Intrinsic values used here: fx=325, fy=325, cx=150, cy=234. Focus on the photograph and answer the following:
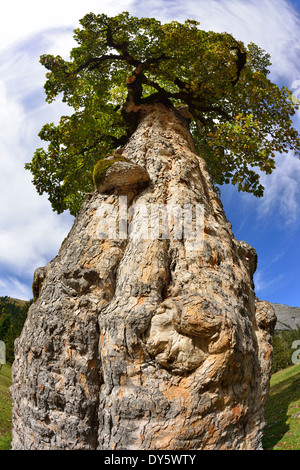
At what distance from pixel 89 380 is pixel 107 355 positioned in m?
0.64

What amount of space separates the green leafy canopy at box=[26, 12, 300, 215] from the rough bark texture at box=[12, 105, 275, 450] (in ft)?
17.3

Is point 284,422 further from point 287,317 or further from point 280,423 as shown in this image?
point 287,317

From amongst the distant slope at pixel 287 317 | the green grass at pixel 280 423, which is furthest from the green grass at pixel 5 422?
the distant slope at pixel 287 317

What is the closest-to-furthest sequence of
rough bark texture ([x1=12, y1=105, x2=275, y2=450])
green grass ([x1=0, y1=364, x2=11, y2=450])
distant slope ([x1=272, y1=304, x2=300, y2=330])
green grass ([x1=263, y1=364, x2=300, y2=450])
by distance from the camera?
rough bark texture ([x1=12, y1=105, x2=275, y2=450]), green grass ([x1=263, y1=364, x2=300, y2=450]), green grass ([x1=0, y1=364, x2=11, y2=450]), distant slope ([x1=272, y1=304, x2=300, y2=330])

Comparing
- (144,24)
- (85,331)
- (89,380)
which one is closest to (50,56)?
(144,24)

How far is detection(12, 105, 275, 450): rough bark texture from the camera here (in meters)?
5.07

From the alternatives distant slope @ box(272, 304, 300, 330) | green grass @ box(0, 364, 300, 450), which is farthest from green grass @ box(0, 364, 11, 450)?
distant slope @ box(272, 304, 300, 330)

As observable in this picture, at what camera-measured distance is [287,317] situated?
116 meters

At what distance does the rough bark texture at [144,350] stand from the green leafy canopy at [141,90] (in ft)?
17.3

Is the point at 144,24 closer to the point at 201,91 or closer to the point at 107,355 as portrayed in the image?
the point at 201,91

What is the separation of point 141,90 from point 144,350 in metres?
9.53

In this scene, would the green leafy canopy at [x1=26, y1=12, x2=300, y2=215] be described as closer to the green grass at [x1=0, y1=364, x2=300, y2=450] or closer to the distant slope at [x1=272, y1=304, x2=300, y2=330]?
the green grass at [x1=0, y1=364, x2=300, y2=450]

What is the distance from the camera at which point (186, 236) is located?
6781 mm

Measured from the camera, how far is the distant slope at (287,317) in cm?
10756
